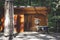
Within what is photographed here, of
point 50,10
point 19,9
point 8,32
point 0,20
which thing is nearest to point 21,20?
point 19,9

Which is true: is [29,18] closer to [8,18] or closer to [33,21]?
[33,21]

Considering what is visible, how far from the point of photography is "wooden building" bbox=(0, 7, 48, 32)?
59.2 ft

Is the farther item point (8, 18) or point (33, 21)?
point (33, 21)

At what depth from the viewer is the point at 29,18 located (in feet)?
61.8

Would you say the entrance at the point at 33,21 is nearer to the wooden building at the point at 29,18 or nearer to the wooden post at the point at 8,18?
the wooden building at the point at 29,18

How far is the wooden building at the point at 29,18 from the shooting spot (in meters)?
18.0

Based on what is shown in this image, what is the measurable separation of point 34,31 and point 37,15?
1.94 metres

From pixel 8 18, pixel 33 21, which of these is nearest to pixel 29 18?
pixel 33 21

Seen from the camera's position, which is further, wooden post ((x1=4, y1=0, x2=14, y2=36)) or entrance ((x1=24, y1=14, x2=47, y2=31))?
entrance ((x1=24, y1=14, x2=47, y2=31))

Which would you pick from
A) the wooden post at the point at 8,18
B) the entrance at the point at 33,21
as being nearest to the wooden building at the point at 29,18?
the entrance at the point at 33,21

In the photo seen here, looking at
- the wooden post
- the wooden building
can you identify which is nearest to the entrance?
the wooden building

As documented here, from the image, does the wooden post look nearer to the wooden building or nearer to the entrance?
the wooden building

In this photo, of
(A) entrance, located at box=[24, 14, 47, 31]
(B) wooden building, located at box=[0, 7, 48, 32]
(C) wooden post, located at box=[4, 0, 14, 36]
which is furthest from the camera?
(A) entrance, located at box=[24, 14, 47, 31]

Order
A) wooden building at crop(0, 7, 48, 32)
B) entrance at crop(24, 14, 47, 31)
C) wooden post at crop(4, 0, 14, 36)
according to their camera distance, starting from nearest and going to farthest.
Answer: wooden post at crop(4, 0, 14, 36) < wooden building at crop(0, 7, 48, 32) < entrance at crop(24, 14, 47, 31)
